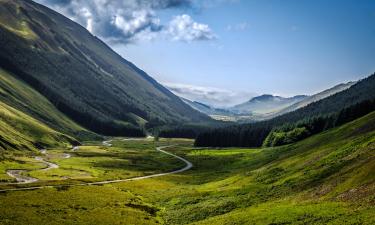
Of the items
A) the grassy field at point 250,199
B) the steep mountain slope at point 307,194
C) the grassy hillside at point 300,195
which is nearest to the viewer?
the steep mountain slope at point 307,194

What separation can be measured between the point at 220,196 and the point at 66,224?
3198 centimetres

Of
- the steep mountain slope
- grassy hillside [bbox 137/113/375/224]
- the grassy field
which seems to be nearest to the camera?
the steep mountain slope

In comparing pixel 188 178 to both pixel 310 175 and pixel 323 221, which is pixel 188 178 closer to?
pixel 310 175

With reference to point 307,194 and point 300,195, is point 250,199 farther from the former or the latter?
point 307,194

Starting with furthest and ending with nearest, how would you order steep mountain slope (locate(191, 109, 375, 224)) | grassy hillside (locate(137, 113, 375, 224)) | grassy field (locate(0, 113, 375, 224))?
1. grassy field (locate(0, 113, 375, 224))
2. grassy hillside (locate(137, 113, 375, 224))
3. steep mountain slope (locate(191, 109, 375, 224))

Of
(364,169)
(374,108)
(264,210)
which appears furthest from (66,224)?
(374,108)

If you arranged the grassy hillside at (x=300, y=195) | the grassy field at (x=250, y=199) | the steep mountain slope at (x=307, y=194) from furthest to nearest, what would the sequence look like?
the grassy field at (x=250, y=199), the grassy hillside at (x=300, y=195), the steep mountain slope at (x=307, y=194)

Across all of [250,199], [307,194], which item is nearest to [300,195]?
[307,194]

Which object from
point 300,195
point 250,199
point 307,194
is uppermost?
point 307,194

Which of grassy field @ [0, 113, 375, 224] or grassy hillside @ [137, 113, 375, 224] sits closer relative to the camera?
grassy hillside @ [137, 113, 375, 224]

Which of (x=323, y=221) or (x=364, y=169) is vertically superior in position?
(x=364, y=169)

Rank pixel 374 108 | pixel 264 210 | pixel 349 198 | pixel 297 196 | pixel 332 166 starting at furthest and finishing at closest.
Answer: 1. pixel 374 108
2. pixel 332 166
3. pixel 297 196
4. pixel 264 210
5. pixel 349 198

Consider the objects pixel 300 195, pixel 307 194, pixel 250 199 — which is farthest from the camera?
pixel 250 199

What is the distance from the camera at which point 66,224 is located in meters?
65.4
